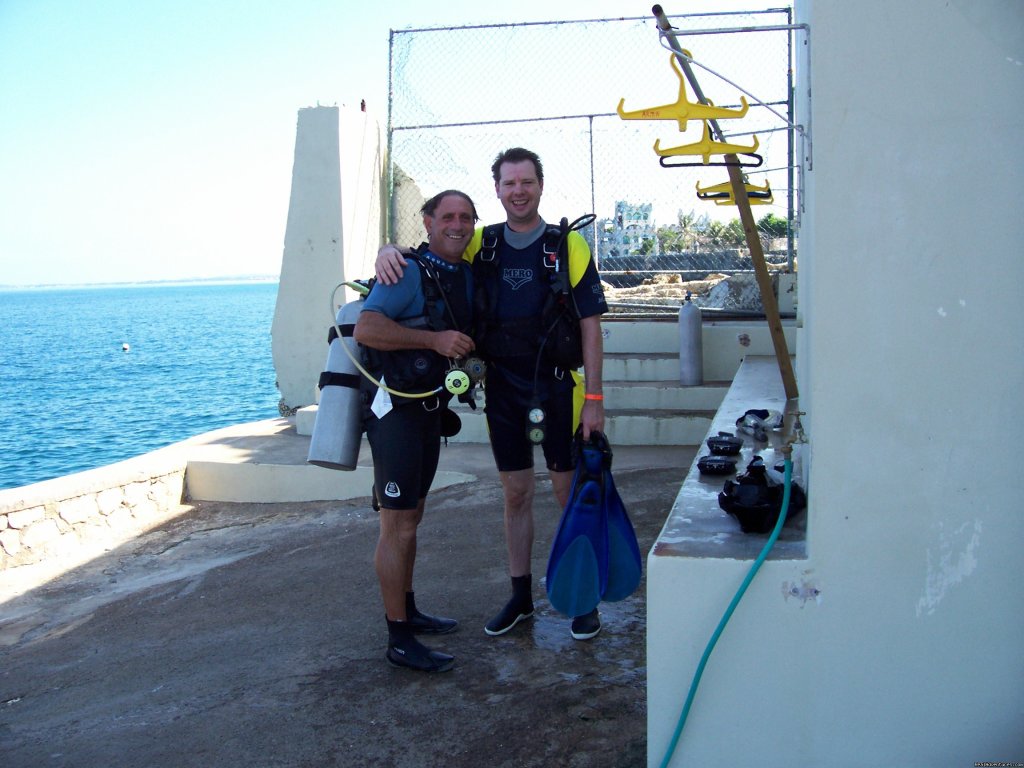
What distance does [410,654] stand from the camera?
372 centimetres

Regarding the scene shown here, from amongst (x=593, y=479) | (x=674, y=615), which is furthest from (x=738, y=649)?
(x=593, y=479)

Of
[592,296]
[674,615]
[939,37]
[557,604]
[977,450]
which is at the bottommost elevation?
[557,604]

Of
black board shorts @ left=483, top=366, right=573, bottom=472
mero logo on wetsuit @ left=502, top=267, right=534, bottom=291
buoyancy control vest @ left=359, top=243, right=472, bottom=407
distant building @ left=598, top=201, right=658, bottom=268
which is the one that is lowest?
black board shorts @ left=483, top=366, right=573, bottom=472

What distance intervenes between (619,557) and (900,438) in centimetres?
141

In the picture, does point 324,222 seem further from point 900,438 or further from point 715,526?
point 900,438

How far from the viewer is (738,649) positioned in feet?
8.50

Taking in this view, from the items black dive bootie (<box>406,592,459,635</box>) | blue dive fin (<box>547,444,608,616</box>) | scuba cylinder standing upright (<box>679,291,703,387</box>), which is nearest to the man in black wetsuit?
black dive bootie (<box>406,592,459,635</box>)

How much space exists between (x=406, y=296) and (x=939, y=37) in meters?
2.11

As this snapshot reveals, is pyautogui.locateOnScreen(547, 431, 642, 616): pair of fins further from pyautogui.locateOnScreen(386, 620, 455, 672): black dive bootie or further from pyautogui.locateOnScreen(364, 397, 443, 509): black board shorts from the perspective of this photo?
pyautogui.locateOnScreen(364, 397, 443, 509): black board shorts

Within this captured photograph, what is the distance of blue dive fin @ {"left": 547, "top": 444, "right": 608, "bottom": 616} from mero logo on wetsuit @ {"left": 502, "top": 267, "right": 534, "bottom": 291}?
824mm

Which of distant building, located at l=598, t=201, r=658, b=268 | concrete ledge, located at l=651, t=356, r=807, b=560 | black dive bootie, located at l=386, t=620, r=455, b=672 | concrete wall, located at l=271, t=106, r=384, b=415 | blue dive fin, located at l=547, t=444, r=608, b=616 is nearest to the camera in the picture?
concrete ledge, located at l=651, t=356, r=807, b=560

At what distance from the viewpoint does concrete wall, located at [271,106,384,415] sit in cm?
995

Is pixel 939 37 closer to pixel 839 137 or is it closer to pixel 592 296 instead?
pixel 839 137

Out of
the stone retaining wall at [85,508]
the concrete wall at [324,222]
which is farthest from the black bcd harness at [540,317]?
the concrete wall at [324,222]
